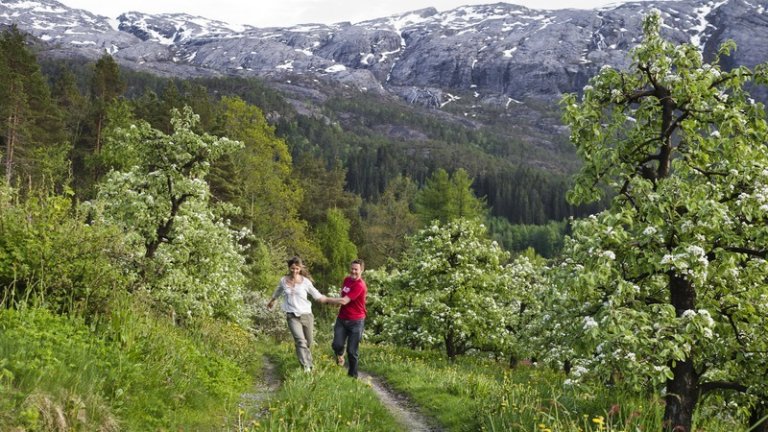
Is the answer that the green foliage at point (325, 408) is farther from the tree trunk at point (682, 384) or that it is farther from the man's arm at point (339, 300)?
the tree trunk at point (682, 384)

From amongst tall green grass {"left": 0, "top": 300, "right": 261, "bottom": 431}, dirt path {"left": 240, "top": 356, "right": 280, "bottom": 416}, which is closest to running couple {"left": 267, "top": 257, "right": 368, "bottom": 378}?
dirt path {"left": 240, "top": 356, "right": 280, "bottom": 416}

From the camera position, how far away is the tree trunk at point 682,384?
7078 millimetres

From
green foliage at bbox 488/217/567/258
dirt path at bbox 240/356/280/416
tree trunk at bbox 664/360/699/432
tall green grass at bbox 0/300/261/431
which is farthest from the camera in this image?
green foliage at bbox 488/217/567/258

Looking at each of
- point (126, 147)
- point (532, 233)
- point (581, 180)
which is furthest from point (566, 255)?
point (532, 233)

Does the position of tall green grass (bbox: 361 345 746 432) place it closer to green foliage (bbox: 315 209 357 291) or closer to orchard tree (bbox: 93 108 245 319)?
orchard tree (bbox: 93 108 245 319)

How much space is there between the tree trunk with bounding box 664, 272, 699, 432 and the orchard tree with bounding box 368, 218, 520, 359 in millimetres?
14327

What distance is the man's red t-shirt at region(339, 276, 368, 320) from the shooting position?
12391 millimetres

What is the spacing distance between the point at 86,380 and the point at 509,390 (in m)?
6.70

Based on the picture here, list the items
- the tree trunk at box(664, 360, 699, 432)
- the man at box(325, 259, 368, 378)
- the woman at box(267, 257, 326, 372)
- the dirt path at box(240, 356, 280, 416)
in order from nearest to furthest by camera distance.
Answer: the tree trunk at box(664, 360, 699, 432), the dirt path at box(240, 356, 280, 416), the woman at box(267, 257, 326, 372), the man at box(325, 259, 368, 378)

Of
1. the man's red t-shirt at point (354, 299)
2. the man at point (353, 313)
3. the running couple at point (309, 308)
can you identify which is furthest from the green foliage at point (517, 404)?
the man's red t-shirt at point (354, 299)

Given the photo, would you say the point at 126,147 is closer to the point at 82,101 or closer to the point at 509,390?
the point at 509,390

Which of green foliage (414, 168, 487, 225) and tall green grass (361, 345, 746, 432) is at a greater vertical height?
tall green grass (361, 345, 746, 432)

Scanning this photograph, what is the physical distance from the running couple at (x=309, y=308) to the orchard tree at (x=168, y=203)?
13.7ft

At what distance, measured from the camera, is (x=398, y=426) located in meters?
9.63
